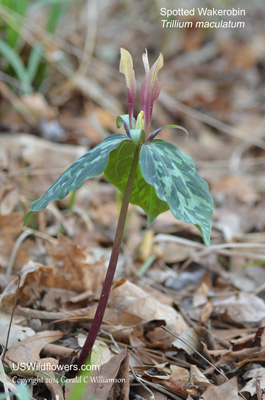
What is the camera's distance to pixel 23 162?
221 centimetres

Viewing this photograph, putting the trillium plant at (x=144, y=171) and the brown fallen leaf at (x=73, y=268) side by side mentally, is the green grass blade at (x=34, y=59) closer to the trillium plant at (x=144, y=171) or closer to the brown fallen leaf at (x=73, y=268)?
the brown fallen leaf at (x=73, y=268)

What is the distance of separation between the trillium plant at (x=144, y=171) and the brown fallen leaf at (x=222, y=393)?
11.2 inches

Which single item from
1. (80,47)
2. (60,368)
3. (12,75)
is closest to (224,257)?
(60,368)

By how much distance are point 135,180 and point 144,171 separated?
20cm

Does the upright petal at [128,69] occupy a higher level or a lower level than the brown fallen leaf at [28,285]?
higher

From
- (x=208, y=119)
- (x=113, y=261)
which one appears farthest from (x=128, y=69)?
(x=208, y=119)

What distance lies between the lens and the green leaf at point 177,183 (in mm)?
862

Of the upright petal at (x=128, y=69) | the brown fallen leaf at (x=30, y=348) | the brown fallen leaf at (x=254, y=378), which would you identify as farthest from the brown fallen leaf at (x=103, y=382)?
the upright petal at (x=128, y=69)

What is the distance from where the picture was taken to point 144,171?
855mm

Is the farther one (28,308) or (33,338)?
(28,308)

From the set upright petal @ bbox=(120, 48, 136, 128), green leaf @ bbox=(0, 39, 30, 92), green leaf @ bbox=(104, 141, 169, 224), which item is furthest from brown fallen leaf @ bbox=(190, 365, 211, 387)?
green leaf @ bbox=(0, 39, 30, 92)

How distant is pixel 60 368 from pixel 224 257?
109 centimetres

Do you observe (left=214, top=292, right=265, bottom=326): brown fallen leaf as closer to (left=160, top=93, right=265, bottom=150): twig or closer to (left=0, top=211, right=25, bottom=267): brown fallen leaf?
(left=0, top=211, right=25, bottom=267): brown fallen leaf

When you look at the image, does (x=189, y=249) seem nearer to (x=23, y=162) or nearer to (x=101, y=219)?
(x=101, y=219)
